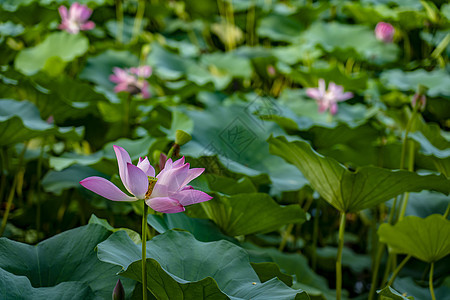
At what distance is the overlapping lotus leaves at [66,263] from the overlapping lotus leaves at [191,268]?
66mm

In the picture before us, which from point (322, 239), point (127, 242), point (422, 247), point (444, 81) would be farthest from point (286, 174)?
point (444, 81)

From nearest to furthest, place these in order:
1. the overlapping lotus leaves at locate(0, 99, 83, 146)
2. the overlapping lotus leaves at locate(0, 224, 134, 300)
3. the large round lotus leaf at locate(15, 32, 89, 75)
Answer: the overlapping lotus leaves at locate(0, 224, 134, 300)
the overlapping lotus leaves at locate(0, 99, 83, 146)
the large round lotus leaf at locate(15, 32, 89, 75)

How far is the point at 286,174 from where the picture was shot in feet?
4.02

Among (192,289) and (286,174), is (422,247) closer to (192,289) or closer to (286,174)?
(286,174)

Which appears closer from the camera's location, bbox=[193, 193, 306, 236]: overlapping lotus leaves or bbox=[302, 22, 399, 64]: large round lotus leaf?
bbox=[193, 193, 306, 236]: overlapping lotus leaves

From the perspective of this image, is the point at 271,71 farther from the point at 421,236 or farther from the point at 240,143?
the point at 421,236

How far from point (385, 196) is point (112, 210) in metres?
0.61

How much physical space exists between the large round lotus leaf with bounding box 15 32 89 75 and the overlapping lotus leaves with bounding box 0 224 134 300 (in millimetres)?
1190

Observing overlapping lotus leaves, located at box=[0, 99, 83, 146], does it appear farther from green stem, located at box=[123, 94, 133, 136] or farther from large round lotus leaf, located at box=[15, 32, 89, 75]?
large round lotus leaf, located at box=[15, 32, 89, 75]

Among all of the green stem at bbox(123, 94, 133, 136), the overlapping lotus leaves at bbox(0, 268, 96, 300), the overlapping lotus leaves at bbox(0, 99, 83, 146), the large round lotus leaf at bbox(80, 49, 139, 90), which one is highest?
the overlapping lotus leaves at bbox(0, 268, 96, 300)

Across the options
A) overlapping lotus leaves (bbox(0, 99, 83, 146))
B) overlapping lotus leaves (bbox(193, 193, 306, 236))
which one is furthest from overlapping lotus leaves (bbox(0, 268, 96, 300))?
overlapping lotus leaves (bbox(0, 99, 83, 146))

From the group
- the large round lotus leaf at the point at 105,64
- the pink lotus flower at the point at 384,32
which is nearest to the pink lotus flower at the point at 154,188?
the large round lotus leaf at the point at 105,64

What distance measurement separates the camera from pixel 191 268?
0.73 metres

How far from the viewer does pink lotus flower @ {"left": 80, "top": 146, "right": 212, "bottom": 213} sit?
1.86ft
